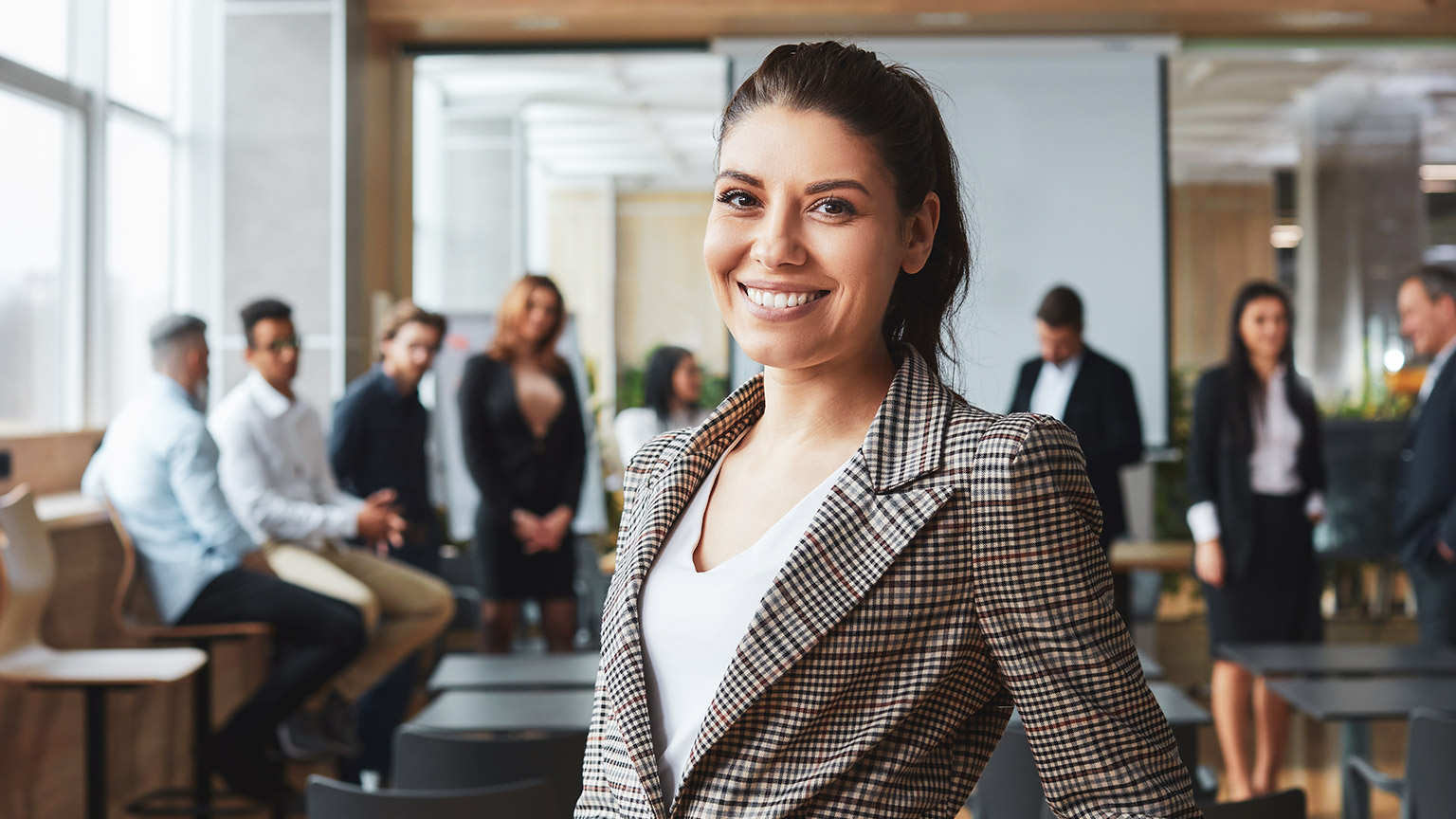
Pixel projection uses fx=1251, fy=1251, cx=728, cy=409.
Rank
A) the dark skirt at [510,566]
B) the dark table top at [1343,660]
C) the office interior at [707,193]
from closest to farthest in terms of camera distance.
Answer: the dark table top at [1343,660]
the dark skirt at [510,566]
the office interior at [707,193]

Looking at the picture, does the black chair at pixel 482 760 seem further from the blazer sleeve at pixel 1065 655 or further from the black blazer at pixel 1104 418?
the black blazer at pixel 1104 418

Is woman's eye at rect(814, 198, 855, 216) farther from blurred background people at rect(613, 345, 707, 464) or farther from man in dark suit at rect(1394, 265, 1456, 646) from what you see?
blurred background people at rect(613, 345, 707, 464)

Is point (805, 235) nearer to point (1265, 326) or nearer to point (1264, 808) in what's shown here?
point (1264, 808)

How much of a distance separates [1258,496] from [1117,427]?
581mm

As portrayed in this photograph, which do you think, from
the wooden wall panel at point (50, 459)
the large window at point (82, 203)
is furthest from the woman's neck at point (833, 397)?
the large window at point (82, 203)

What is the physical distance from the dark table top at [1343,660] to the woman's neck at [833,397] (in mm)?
2440

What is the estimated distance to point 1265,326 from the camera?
12.8 ft

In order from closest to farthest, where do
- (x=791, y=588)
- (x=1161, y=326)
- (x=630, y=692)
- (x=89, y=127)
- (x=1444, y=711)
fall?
(x=791, y=588) < (x=630, y=692) < (x=1444, y=711) < (x=89, y=127) < (x=1161, y=326)

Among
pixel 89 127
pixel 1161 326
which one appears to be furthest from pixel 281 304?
pixel 1161 326

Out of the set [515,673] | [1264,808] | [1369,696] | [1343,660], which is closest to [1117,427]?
[1343,660]

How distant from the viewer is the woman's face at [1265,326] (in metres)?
3.89

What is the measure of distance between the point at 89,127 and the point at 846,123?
4.81 metres

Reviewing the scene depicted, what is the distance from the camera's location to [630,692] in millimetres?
1028

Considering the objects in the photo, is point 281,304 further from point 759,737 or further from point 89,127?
point 759,737
